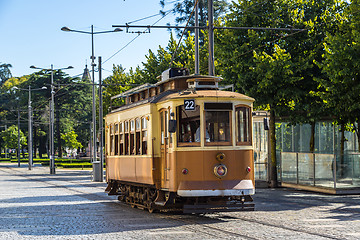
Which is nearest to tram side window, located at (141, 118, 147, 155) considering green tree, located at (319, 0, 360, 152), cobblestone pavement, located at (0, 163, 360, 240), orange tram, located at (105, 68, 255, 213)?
orange tram, located at (105, 68, 255, 213)

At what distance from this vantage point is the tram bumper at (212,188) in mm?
15211

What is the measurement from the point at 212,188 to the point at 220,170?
480 millimetres

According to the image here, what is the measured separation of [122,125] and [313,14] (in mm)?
11069

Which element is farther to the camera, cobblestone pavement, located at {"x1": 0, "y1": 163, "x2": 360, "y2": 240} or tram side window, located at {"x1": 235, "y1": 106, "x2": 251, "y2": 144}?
tram side window, located at {"x1": 235, "y1": 106, "x2": 251, "y2": 144}

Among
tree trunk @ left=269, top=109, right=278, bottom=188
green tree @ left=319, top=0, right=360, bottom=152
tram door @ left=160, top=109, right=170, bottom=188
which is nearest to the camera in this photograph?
tram door @ left=160, top=109, right=170, bottom=188

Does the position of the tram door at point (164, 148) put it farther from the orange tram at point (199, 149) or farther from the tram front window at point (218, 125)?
the tram front window at point (218, 125)

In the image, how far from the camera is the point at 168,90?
57.6 ft

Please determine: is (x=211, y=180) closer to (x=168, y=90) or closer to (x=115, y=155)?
(x=168, y=90)

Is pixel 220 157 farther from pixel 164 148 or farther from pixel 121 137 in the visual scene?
pixel 121 137

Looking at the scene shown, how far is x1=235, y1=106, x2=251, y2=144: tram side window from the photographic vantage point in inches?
623

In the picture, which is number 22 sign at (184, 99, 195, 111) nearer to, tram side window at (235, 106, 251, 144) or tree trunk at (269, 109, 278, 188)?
tram side window at (235, 106, 251, 144)

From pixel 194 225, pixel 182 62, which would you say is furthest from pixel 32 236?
pixel 182 62

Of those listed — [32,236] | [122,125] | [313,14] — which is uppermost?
[313,14]

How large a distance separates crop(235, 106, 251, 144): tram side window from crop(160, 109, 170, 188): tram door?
1.73 metres
